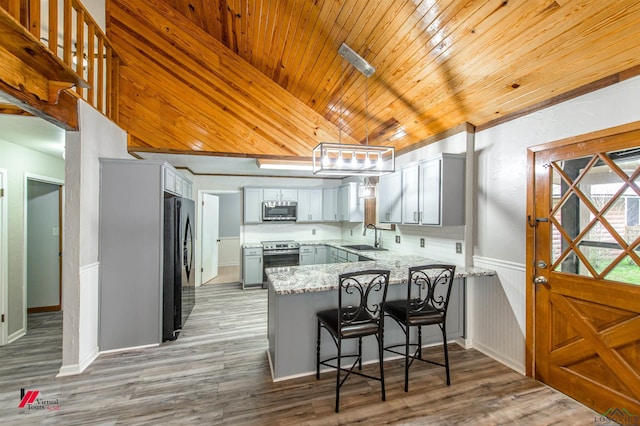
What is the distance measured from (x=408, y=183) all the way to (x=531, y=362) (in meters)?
2.19

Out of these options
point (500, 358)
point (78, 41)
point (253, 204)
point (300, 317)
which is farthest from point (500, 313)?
point (78, 41)

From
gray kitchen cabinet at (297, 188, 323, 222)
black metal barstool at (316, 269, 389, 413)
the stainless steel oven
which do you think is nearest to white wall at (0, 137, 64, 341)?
the stainless steel oven

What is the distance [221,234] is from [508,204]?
7.08 meters

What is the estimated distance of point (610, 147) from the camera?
6.39 feet

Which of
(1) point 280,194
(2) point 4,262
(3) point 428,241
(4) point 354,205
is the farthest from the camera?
(1) point 280,194

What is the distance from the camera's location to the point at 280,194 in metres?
5.89

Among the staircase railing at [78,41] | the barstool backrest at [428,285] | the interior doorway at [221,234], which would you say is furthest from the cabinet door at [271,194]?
the barstool backrest at [428,285]

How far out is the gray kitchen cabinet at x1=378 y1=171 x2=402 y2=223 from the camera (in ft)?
12.2

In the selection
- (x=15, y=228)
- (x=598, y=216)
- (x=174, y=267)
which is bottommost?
(x=174, y=267)

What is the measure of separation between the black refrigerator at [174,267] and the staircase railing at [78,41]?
132 centimetres

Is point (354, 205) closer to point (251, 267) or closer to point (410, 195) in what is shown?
point (410, 195)

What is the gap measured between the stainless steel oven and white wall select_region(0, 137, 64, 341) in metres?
3.33

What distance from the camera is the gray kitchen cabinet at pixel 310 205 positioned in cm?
603

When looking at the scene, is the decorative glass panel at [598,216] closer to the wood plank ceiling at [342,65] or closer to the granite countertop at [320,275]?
the wood plank ceiling at [342,65]
